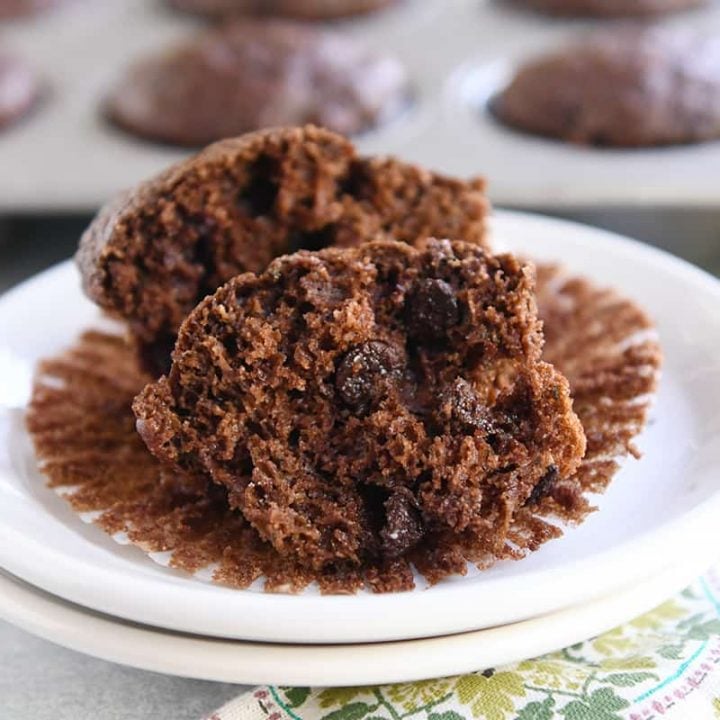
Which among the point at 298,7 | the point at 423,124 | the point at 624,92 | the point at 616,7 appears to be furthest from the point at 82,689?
the point at 616,7

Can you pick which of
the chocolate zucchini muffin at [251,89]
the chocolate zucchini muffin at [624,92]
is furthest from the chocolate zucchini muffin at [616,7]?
the chocolate zucchini muffin at [251,89]

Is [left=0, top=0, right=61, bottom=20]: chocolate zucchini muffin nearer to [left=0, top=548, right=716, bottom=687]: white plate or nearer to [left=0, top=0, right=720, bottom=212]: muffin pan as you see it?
[left=0, top=0, right=720, bottom=212]: muffin pan

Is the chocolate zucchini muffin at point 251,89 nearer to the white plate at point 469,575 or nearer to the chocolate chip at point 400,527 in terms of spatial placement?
the white plate at point 469,575

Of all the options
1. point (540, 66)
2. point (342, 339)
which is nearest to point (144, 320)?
point (342, 339)

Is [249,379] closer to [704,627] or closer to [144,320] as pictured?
[144,320]

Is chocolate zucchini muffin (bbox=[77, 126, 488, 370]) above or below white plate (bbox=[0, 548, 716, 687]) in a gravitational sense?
above

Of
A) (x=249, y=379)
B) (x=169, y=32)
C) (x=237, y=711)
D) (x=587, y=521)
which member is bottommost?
(x=169, y=32)

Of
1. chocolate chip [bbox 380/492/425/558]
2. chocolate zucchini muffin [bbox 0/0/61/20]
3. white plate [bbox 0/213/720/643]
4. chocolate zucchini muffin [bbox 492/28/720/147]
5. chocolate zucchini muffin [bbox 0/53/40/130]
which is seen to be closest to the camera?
white plate [bbox 0/213/720/643]

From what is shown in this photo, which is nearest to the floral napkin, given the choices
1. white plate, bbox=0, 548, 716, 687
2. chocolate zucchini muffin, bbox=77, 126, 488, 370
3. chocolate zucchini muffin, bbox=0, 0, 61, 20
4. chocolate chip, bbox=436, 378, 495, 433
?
white plate, bbox=0, 548, 716, 687
